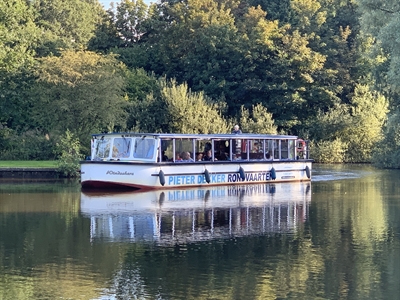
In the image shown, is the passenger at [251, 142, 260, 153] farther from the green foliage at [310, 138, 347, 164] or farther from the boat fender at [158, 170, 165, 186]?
the green foliage at [310, 138, 347, 164]

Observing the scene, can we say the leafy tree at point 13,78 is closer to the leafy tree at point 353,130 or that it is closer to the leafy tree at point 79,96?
the leafy tree at point 79,96

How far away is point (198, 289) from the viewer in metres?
13.0

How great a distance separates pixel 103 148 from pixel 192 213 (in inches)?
422

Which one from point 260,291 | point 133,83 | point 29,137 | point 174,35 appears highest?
point 174,35

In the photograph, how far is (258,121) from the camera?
189ft

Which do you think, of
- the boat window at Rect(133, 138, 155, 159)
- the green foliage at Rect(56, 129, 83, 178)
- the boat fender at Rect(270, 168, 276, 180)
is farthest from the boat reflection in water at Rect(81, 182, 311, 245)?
the green foliage at Rect(56, 129, 83, 178)

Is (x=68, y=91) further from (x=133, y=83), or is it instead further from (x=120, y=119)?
(x=133, y=83)

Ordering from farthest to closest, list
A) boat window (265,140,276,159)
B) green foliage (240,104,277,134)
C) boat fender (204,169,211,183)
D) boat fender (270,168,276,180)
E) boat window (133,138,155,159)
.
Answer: green foliage (240,104,277,134) → boat window (265,140,276,159) → boat fender (270,168,276,180) → boat fender (204,169,211,183) → boat window (133,138,155,159)

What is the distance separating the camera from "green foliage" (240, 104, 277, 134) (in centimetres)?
5722

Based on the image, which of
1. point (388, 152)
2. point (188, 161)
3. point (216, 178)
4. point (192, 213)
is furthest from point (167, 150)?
point (388, 152)

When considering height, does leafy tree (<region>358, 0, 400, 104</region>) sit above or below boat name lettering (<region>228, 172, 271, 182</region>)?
above

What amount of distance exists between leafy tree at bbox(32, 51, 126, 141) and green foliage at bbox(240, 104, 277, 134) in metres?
13.4

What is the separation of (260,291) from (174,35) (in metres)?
53.3

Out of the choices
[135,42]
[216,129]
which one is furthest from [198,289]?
[135,42]
